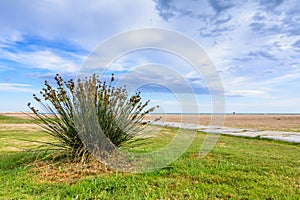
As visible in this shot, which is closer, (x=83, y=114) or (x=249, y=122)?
(x=83, y=114)

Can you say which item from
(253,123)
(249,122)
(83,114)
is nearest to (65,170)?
(83,114)

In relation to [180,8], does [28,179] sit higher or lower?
lower

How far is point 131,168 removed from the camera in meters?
3.98

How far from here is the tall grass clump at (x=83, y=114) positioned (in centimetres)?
405

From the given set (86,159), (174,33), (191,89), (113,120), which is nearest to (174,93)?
(191,89)

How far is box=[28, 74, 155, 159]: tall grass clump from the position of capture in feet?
13.3

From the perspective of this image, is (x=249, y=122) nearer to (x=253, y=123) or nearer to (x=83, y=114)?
(x=253, y=123)

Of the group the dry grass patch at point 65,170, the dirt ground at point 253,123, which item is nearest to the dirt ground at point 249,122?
the dirt ground at point 253,123

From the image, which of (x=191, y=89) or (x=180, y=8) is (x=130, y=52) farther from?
(x=180, y=8)

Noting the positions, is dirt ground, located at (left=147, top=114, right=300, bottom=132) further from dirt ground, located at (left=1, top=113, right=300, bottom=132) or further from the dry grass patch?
the dry grass patch

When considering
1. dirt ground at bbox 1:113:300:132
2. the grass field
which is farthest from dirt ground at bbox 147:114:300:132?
the grass field

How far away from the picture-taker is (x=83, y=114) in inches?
160

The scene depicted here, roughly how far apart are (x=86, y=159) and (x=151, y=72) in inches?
88.0

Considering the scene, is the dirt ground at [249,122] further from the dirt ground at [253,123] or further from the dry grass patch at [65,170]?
the dry grass patch at [65,170]
